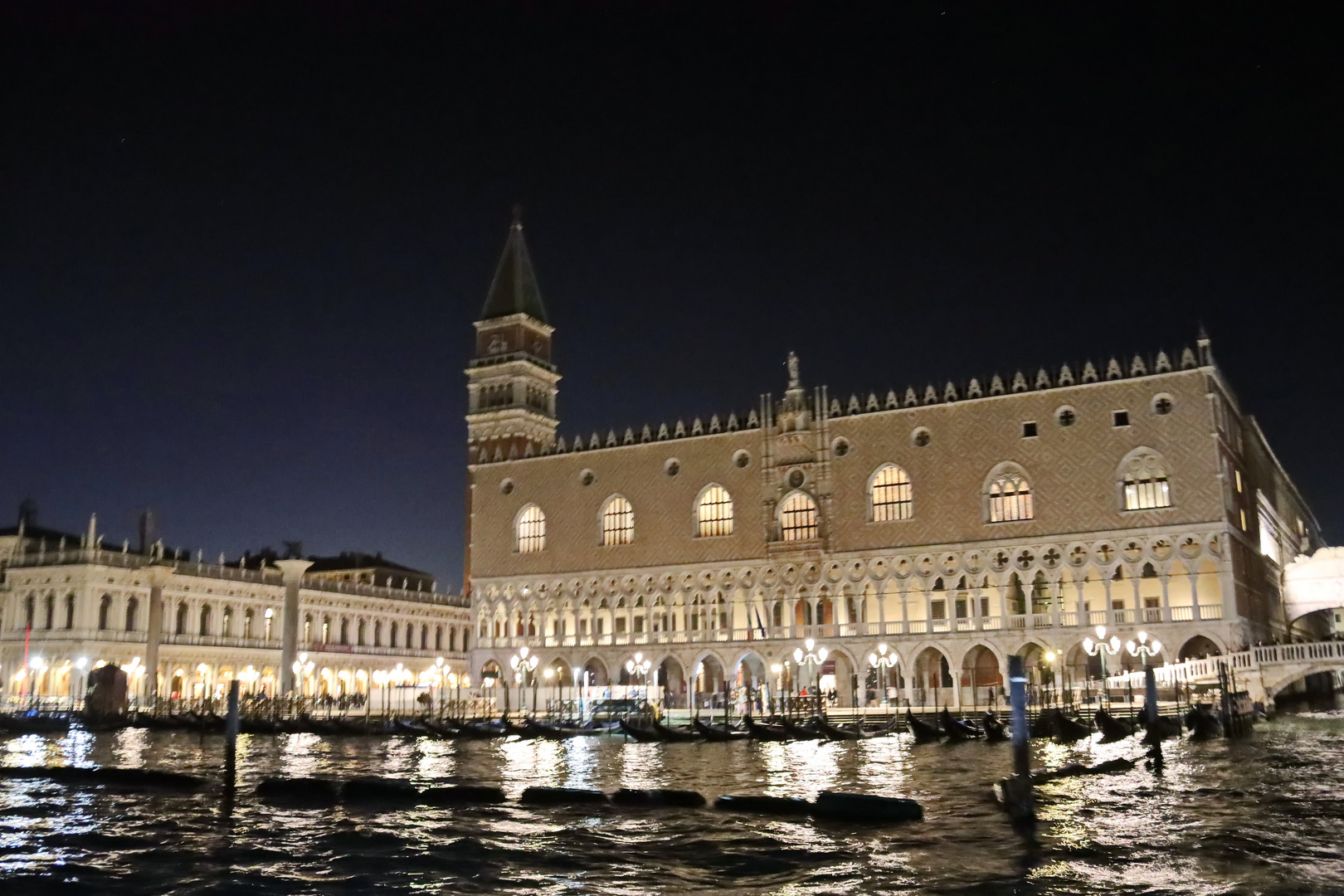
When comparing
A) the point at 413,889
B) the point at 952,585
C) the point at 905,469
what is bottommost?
the point at 413,889

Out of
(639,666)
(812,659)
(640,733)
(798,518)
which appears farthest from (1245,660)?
(639,666)

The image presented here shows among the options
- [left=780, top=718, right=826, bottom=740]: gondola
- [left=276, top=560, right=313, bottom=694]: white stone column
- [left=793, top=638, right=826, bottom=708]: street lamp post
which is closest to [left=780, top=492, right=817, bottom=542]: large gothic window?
[left=793, top=638, right=826, bottom=708]: street lamp post

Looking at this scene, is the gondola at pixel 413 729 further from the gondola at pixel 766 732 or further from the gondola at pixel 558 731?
the gondola at pixel 766 732

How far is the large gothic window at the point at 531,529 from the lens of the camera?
193 ft

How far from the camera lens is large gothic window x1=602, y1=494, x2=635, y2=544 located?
184 ft

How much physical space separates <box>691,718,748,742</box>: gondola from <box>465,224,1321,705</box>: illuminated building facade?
13.3 m

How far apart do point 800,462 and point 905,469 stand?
14.9 feet

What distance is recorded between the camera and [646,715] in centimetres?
3819

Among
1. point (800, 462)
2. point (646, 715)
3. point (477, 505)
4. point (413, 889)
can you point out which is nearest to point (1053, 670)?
point (800, 462)

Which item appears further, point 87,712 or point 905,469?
point 905,469

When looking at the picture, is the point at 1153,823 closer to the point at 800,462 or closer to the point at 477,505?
the point at 800,462

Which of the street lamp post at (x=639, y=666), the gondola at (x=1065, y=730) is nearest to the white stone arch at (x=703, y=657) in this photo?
the street lamp post at (x=639, y=666)

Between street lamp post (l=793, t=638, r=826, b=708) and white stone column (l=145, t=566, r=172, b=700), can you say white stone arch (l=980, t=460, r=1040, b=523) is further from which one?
white stone column (l=145, t=566, r=172, b=700)

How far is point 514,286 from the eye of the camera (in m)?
72.6
